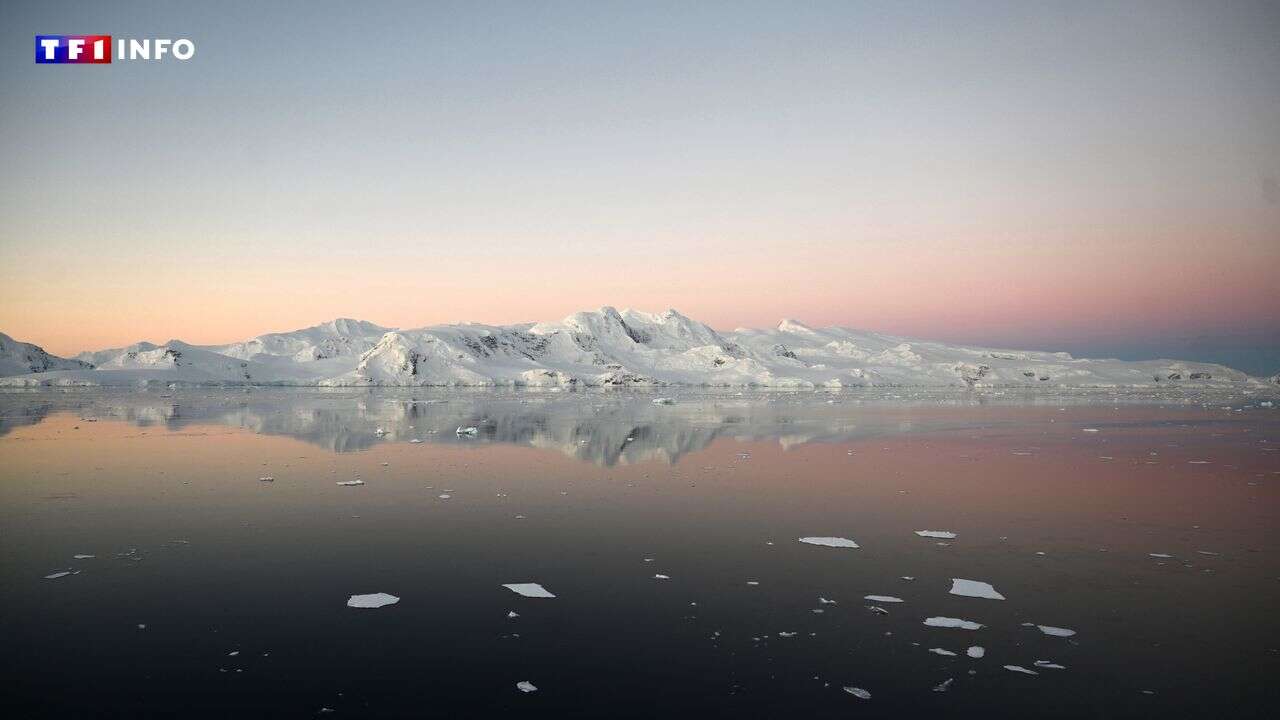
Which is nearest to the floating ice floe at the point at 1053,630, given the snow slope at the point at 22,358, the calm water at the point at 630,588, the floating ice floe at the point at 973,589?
the calm water at the point at 630,588

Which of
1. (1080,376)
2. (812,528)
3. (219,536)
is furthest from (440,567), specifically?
(1080,376)

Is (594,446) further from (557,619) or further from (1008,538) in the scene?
(557,619)

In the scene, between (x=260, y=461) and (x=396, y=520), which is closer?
(x=396, y=520)

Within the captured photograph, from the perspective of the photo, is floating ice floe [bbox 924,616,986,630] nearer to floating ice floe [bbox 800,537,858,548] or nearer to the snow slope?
floating ice floe [bbox 800,537,858,548]

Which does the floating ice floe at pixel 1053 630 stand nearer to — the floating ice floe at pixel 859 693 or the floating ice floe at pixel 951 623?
the floating ice floe at pixel 951 623

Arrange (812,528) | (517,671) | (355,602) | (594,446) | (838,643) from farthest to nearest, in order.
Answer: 1. (594,446)
2. (812,528)
3. (355,602)
4. (838,643)
5. (517,671)

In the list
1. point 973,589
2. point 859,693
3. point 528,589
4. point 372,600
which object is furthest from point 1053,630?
point 372,600
